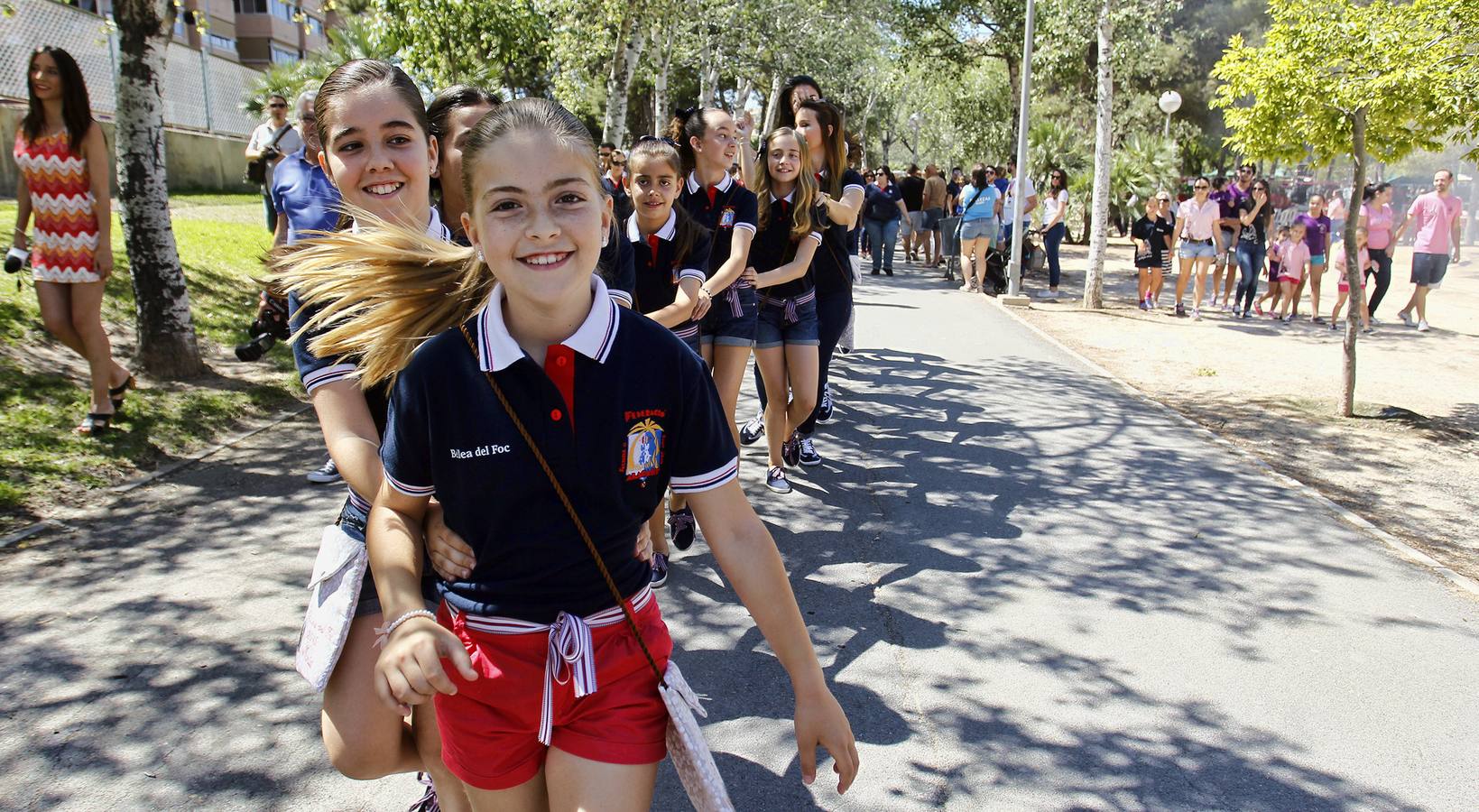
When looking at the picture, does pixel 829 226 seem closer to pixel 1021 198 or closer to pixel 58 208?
pixel 58 208

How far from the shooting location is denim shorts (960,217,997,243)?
54.7 ft

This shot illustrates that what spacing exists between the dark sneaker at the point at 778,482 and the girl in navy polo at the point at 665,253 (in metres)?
1.09

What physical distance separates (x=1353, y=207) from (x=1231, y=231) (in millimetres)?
6498

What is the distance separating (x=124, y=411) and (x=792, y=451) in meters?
4.33

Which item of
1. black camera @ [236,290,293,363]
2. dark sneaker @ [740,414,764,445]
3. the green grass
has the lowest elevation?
dark sneaker @ [740,414,764,445]

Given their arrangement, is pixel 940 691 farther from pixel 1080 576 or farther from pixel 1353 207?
pixel 1353 207

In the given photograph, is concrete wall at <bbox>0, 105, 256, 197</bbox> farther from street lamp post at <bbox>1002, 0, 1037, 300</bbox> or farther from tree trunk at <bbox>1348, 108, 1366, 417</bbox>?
tree trunk at <bbox>1348, 108, 1366, 417</bbox>

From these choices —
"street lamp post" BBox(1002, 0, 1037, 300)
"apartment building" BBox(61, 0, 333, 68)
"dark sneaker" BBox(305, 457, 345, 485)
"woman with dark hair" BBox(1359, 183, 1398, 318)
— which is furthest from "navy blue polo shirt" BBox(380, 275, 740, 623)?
"apartment building" BBox(61, 0, 333, 68)

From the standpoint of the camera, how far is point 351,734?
7.84ft

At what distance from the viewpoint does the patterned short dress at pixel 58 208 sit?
6160 millimetres

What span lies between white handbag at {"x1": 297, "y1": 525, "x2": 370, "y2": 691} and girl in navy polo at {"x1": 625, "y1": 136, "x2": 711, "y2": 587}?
236cm

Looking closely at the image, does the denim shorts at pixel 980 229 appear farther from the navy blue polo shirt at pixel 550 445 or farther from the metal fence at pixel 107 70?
the navy blue polo shirt at pixel 550 445

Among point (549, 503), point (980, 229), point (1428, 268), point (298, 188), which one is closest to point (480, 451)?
point (549, 503)

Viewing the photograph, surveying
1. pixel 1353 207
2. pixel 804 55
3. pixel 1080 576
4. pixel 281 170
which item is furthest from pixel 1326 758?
pixel 804 55
